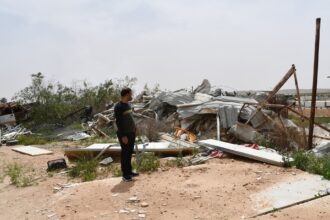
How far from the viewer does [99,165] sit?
9688mm

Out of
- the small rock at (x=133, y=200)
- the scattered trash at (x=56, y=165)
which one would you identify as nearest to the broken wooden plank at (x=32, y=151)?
the scattered trash at (x=56, y=165)

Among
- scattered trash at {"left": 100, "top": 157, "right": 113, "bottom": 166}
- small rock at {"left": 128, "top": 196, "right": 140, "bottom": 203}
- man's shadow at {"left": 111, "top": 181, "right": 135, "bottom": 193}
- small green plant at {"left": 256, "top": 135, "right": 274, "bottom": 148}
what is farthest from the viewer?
small green plant at {"left": 256, "top": 135, "right": 274, "bottom": 148}

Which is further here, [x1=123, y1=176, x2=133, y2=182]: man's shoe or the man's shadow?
[x1=123, y1=176, x2=133, y2=182]: man's shoe

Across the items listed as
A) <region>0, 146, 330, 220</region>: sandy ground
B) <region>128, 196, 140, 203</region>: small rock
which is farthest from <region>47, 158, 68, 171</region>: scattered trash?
<region>128, 196, 140, 203</region>: small rock

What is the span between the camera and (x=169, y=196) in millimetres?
6512

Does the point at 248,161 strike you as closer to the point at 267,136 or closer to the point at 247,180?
the point at 247,180

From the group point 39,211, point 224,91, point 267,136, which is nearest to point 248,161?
point 267,136

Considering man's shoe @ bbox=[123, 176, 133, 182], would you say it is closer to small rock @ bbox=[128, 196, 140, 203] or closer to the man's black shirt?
the man's black shirt

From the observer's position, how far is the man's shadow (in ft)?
22.6

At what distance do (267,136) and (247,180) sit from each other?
4.16 meters

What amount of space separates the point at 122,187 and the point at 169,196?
94 cm

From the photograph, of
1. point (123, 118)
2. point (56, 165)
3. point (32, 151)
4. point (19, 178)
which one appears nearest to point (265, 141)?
point (123, 118)

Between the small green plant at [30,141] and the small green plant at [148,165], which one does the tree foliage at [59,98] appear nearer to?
the small green plant at [30,141]

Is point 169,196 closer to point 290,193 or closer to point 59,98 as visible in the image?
point 290,193
